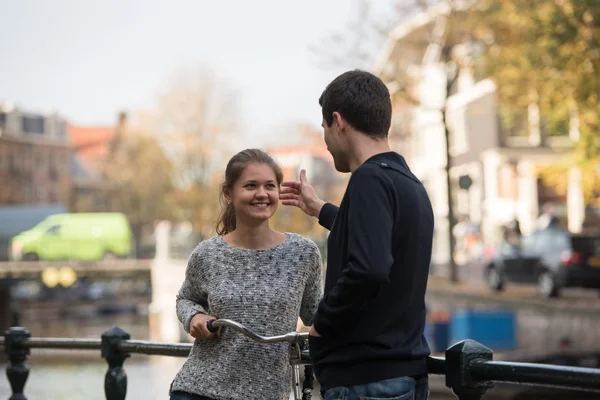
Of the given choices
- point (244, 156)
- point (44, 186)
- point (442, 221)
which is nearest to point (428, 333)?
point (442, 221)

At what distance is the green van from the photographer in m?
60.2

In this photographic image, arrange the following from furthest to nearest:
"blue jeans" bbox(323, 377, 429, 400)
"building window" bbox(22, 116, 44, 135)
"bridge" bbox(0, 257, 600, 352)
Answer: "building window" bbox(22, 116, 44, 135)
"bridge" bbox(0, 257, 600, 352)
"blue jeans" bbox(323, 377, 429, 400)

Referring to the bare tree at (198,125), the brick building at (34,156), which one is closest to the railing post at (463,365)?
the bare tree at (198,125)

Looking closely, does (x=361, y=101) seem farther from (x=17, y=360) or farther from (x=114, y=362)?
(x=17, y=360)

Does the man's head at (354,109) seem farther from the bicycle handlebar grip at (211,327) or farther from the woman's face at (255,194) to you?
the bicycle handlebar grip at (211,327)

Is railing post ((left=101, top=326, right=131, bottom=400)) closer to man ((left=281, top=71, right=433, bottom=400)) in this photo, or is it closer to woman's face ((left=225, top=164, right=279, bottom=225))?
woman's face ((left=225, top=164, right=279, bottom=225))

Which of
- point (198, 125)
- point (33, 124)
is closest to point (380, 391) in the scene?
point (198, 125)

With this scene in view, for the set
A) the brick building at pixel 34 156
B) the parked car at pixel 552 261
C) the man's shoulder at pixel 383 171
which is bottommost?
the parked car at pixel 552 261

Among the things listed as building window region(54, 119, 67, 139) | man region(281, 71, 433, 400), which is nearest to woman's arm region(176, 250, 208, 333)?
man region(281, 71, 433, 400)

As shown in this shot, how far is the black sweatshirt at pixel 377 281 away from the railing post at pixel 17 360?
155 inches

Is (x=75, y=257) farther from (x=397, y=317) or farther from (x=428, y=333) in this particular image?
(x=397, y=317)

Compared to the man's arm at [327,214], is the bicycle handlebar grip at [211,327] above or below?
below

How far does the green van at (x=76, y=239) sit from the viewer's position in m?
60.2

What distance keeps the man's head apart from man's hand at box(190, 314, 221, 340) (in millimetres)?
698
